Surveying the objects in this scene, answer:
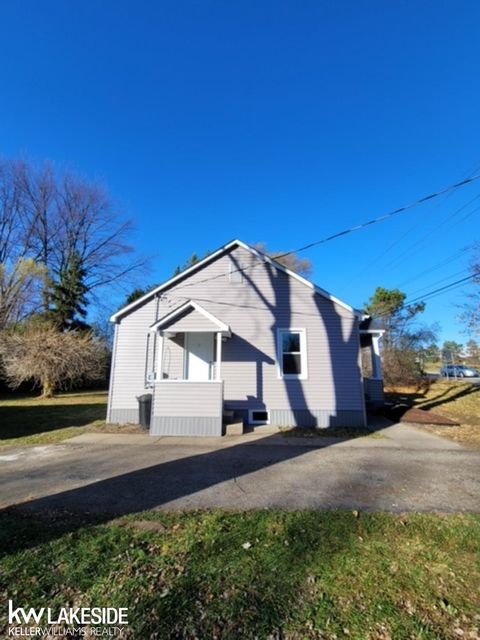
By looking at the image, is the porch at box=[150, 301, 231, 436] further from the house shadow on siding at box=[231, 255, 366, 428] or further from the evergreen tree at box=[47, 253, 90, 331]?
the evergreen tree at box=[47, 253, 90, 331]

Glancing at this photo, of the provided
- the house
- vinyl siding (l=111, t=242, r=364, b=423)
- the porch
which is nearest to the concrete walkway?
the porch

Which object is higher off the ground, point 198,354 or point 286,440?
point 198,354

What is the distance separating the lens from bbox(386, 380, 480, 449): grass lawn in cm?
852

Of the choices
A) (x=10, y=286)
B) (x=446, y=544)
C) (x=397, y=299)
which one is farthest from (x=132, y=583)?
(x=397, y=299)

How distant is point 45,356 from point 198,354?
1300 cm

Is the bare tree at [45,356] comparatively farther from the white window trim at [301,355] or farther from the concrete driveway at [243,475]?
the white window trim at [301,355]

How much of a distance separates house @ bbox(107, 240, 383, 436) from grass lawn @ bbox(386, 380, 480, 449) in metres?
2.52

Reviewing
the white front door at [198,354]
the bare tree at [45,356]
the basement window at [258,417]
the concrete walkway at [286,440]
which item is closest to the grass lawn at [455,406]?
the concrete walkway at [286,440]

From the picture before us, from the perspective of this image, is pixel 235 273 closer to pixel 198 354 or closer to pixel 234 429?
pixel 198 354

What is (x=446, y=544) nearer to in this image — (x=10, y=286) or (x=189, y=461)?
(x=189, y=461)

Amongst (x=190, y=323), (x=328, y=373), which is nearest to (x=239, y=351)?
(x=190, y=323)

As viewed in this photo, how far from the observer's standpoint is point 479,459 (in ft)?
20.2

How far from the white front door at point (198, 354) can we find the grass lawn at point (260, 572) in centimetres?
674

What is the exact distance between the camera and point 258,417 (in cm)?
974
